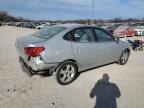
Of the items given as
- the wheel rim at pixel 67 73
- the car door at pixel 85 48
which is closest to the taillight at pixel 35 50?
the wheel rim at pixel 67 73

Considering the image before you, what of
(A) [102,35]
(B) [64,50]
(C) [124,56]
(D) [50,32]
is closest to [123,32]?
(C) [124,56]

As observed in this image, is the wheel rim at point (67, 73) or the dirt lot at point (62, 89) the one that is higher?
the wheel rim at point (67, 73)

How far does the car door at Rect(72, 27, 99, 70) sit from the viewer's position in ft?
19.7

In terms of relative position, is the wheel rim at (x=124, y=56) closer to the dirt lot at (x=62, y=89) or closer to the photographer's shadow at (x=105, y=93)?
the dirt lot at (x=62, y=89)

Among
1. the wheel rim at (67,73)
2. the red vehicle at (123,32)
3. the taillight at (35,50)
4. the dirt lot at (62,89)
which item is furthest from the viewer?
the red vehicle at (123,32)

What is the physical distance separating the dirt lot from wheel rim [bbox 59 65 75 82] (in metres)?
0.22

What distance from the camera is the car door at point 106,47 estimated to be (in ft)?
22.2

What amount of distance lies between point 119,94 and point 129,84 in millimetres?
890

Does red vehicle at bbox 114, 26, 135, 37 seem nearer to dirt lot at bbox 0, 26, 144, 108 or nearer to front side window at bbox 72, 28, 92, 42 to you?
dirt lot at bbox 0, 26, 144, 108

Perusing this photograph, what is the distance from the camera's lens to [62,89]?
18.4ft

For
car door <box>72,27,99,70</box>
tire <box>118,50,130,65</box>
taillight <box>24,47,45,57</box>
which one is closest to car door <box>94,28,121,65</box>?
car door <box>72,27,99,70</box>

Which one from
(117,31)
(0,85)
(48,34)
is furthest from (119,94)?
(117,31)

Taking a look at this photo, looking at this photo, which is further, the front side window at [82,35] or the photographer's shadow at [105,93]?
the front side window at [82,35]

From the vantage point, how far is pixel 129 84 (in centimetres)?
609
